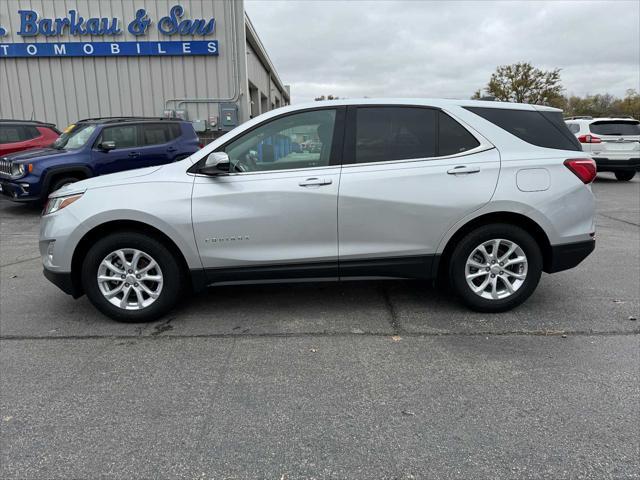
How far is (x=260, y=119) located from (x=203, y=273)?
1.34m

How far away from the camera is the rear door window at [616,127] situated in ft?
44.7

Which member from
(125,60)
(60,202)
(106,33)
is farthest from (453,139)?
(106,33)

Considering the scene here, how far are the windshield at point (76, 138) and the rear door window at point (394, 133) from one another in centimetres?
765

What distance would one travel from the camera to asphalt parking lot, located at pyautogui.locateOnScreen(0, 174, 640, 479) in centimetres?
237

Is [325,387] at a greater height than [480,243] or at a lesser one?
lesser

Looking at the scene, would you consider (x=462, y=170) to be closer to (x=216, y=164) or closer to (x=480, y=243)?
(x=480, y=243)

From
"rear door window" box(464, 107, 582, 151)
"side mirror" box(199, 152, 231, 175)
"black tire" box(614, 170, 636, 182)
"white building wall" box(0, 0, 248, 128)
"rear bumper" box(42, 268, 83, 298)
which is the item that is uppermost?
"white building wall" box(0, 0, 248, 128)

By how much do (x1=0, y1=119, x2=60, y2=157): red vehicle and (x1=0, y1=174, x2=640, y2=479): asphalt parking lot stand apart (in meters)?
7.93

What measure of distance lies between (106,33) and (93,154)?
24.3 feet

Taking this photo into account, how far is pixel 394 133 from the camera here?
399cm

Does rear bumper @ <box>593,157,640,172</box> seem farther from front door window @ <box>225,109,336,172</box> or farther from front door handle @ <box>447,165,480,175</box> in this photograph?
front door window @ <box>225,109,336,172</box>

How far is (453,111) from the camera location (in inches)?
160

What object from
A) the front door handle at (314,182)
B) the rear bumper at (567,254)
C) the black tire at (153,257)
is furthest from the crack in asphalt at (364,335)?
the front door handle at (314,182)

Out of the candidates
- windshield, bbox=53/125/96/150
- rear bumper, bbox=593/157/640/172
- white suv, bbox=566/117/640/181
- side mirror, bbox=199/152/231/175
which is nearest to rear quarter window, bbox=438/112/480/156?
side mirror, bbox=199/152/231/175
